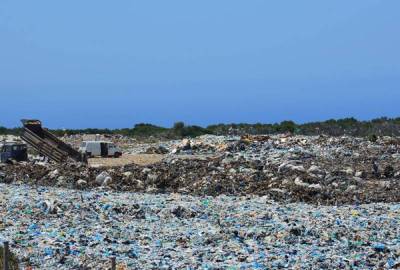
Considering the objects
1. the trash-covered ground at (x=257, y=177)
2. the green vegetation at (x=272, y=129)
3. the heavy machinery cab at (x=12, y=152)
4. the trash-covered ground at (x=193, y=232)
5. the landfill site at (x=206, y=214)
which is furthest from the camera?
the green vegetation at (x=272, y=129)

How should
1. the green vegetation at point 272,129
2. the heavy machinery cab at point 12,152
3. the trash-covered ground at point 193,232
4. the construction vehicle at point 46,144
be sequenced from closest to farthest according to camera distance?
the trash-covered ground at point 193,232 < the heavy machinery cab at point 12,152 < the construction vehicle at point 46,144 < the green vegetation at point 272,129

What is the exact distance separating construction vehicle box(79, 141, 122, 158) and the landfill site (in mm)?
4379

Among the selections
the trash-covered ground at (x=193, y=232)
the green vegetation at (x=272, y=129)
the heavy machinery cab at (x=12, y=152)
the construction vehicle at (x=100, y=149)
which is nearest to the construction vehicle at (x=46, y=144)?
the heavy machinery cab at (x=12, y=152)

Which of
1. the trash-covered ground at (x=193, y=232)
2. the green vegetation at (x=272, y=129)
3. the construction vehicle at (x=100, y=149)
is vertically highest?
the green vegetation at (x=272, y=129)

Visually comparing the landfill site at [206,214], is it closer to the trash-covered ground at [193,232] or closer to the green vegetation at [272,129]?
the trash-covered ground at [193,232]

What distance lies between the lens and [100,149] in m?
30.1

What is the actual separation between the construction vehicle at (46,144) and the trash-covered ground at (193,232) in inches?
368

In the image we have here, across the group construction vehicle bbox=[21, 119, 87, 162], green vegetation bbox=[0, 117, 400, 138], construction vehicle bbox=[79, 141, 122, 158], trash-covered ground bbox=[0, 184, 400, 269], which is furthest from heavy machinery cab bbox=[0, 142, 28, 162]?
green vegetation bbox=[0, 117, 400, 138]

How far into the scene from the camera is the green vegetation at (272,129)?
41944mm

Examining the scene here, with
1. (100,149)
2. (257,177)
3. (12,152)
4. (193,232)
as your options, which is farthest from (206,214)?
(100,149)

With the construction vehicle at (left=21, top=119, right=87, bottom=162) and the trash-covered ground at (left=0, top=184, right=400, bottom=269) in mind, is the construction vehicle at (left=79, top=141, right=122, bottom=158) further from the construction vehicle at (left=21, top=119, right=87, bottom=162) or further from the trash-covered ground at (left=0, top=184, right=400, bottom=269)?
the trash-covered ground at (left=0, top=184, right=400, bottom=269)

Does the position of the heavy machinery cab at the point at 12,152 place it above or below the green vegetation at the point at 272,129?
below

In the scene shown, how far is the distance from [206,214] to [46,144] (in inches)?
532

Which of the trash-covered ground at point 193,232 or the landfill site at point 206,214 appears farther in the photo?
the landfill site at point 206,214
